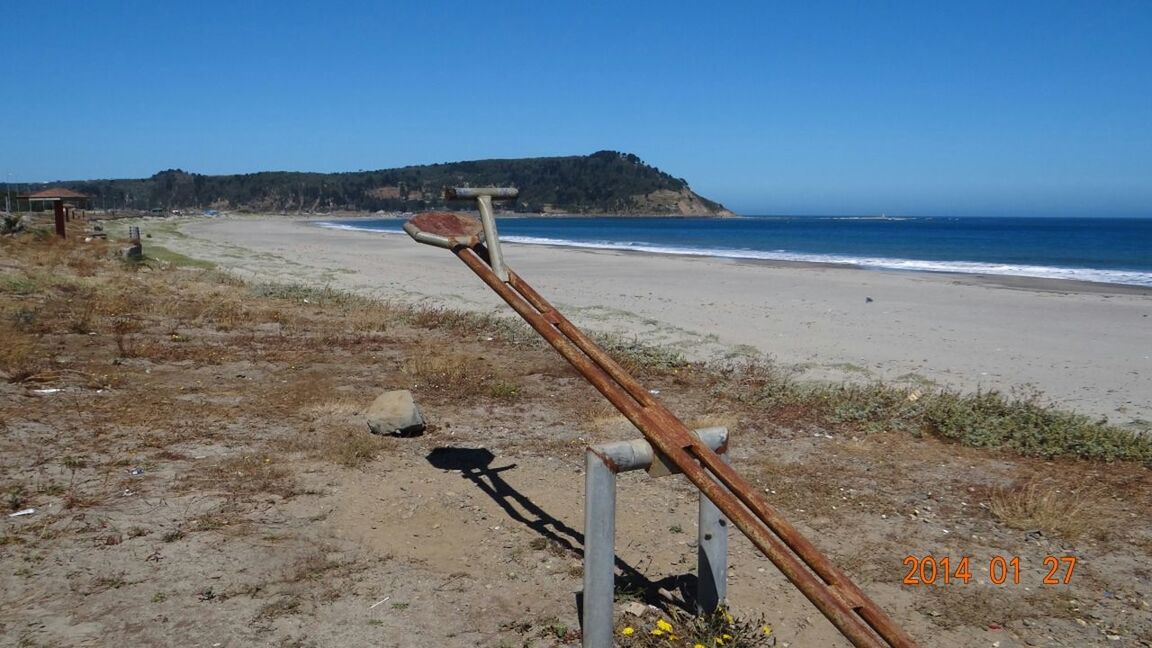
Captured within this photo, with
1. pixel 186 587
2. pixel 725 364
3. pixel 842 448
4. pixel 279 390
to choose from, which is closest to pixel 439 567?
pixel 186 587

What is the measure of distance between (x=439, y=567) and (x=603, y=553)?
1.17m

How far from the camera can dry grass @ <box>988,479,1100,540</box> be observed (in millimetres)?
4281

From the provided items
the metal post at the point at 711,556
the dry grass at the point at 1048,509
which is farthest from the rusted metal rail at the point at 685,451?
the dry grass at the point at 1048,509

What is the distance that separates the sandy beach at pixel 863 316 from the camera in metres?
9.28

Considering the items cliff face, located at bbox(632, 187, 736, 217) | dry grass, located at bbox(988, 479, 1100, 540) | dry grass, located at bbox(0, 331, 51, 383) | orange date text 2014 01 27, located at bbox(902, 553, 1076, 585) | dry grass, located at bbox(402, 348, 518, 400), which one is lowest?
orange date text 2014 01 27, located at bbox(902, 553, 1076, 585)

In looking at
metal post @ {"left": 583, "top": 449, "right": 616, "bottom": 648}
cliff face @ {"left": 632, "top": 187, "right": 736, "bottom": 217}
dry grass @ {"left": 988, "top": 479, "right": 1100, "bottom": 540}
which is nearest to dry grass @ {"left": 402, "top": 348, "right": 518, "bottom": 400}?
dry grass @ {"left": 988, "top": 479, "right": 1100, "bottom": 540}

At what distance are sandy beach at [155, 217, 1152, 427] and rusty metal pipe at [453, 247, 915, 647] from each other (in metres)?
6.09

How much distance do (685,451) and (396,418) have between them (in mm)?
3414

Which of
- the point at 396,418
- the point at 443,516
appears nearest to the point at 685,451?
the point at 443,516

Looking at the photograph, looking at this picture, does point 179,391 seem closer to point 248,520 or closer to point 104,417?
point 104,417

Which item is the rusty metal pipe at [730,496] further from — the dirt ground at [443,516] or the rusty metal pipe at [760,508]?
the dirt ground at [443,516]

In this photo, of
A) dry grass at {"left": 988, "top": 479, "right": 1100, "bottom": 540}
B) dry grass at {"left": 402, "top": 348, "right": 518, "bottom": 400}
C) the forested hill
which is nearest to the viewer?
dry grass at {"left": 988, "top": 479, "right": 1100, "bottom": 540}

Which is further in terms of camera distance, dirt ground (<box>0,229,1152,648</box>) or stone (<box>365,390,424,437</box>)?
stone (<box>365,390,424,437</box>)

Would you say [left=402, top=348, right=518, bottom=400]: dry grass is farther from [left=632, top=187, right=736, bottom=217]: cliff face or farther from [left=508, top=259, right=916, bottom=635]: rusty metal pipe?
[left=632, top=187, right=736, bottom=217]: cliff face
